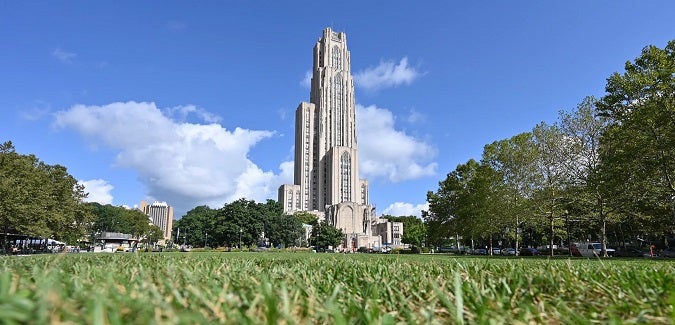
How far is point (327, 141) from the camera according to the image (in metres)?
177

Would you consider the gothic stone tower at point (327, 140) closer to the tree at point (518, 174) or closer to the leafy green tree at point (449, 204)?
the leafy green tree at point (449, 204)

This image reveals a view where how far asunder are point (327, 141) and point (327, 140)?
0.41 meters

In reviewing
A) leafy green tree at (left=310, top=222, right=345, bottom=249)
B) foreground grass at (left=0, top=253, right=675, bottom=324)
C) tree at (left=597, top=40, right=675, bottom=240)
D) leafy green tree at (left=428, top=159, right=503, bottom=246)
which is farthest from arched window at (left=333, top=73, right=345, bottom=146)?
foreground grass at (left=0, top=253, right=675, bottom=324)

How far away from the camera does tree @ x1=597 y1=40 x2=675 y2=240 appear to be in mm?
24172

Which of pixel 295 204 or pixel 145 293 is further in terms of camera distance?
pixel 295 204

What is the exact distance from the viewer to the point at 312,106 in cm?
17712

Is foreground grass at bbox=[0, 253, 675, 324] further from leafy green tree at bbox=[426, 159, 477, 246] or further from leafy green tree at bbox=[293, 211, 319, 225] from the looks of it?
leafy green tree at bbox=[293, 211, 319, 225]

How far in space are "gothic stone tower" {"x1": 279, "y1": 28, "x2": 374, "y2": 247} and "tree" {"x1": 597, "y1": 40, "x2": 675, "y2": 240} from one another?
5460 inches

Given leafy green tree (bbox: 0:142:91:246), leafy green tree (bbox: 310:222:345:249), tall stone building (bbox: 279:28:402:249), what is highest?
tall stone building (bbox: 279:28:402:249)

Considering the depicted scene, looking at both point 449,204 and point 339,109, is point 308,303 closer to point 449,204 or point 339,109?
point 449,204

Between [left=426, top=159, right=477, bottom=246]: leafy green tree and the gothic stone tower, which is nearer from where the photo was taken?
[left=426, top=159, right=477, bottom=246]: leafy green tree

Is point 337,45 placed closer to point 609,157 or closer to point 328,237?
point 328,237

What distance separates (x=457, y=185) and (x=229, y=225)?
41144 millimetres

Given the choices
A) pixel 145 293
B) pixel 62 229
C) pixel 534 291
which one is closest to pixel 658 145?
pixel 534 291
